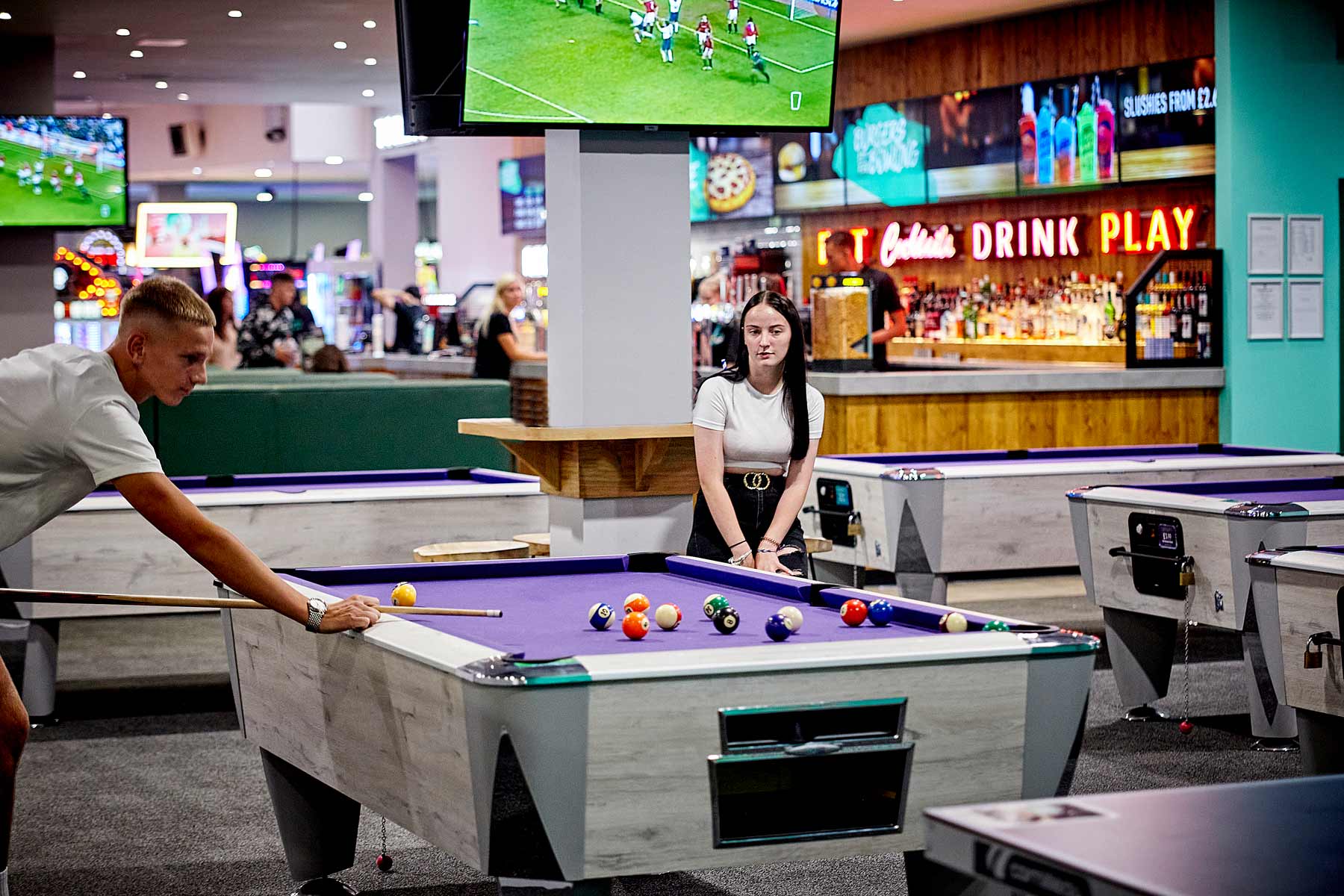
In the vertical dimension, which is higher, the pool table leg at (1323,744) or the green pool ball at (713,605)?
the green pool ball at (713,605)

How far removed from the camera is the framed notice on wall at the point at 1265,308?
980cm

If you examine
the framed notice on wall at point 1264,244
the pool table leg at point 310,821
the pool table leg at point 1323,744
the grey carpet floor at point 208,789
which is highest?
the framed notice on wall at point 1264,244

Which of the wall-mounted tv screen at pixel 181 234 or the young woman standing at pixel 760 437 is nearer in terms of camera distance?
the young woman standing at pixel 760 437

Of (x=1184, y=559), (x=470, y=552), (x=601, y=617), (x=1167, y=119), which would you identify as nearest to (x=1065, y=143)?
(x=1167, y=119)

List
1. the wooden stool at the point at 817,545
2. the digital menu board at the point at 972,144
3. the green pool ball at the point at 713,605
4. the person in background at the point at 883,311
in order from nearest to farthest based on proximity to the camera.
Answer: the green pool ball at the point at 713,605 → the wooden stool at the point at 817,545 → the person in background at the point at 883,311 → the digital menu board at the point at 972,144

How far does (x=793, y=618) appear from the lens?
3148mm

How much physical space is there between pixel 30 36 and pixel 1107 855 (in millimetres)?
11798

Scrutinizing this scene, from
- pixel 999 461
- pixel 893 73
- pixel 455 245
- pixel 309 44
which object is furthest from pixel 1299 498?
pixel 455 245

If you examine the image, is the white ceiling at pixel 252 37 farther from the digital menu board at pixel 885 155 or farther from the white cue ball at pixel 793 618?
the white cue ball at pixel 793 618

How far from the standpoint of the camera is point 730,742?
2.71m

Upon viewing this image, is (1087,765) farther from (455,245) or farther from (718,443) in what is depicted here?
(455,245)

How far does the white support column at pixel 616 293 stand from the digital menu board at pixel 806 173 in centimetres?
753

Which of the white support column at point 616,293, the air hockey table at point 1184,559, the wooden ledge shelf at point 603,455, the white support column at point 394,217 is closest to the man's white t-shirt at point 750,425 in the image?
the wooden ledge shelf at point 603,455

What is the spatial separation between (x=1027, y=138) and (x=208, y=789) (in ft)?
25.2
